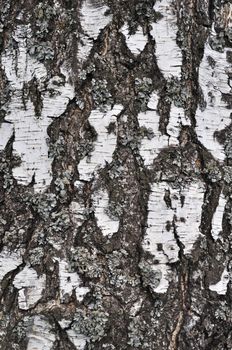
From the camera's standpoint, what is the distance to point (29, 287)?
4.58ft

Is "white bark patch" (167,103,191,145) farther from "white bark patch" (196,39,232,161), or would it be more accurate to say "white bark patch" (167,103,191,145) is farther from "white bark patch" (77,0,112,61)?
"white bark patch" (77,0,112,61)

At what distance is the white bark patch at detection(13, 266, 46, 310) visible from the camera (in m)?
1.39

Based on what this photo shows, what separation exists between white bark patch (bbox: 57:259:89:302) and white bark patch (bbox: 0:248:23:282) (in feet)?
0.32

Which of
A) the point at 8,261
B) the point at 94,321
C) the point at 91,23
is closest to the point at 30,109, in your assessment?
the point at 91,23

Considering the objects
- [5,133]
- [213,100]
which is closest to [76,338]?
[5,133]

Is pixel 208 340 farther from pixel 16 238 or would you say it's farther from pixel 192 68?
pixel 192 68

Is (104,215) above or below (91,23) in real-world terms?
below

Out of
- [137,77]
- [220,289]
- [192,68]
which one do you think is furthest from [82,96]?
[220,289]

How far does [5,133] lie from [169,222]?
0.39m

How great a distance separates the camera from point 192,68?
1.43 metres

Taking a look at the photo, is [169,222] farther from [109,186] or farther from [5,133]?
[5,133]

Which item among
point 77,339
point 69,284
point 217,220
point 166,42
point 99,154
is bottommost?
point 77,339

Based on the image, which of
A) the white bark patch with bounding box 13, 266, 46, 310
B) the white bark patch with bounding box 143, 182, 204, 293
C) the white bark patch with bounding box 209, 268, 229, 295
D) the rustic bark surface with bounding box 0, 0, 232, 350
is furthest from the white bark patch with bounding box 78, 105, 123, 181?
the white bark patch with bounding box 209, 268, 229, 295

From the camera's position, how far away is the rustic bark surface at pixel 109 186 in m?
1.38
